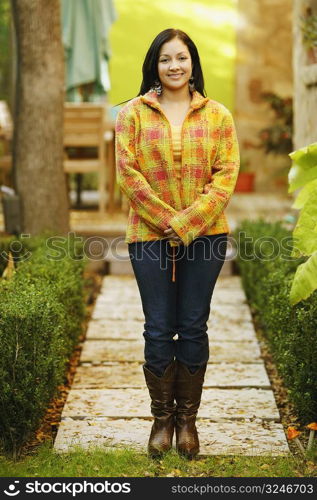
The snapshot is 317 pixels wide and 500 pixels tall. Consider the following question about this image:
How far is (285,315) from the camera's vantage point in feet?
14.8

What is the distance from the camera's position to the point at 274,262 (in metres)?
5.67

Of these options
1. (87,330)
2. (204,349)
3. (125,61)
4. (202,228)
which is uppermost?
(125,61)

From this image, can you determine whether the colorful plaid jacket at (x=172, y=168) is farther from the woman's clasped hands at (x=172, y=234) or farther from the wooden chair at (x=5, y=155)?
the wooden chair at (x=5, y=155)

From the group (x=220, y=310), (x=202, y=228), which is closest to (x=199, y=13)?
(x=220, y=310)

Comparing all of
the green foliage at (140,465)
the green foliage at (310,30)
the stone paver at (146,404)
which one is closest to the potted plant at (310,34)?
the green foliage at (310,30)

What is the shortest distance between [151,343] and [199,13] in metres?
9.48

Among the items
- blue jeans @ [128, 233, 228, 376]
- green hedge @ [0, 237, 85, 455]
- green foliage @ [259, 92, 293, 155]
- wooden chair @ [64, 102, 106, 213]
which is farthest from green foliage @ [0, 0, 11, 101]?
blue jeans @ [128, 233, 228, 376]

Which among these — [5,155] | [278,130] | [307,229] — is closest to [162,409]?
[307,229]

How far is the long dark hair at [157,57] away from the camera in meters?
3.90

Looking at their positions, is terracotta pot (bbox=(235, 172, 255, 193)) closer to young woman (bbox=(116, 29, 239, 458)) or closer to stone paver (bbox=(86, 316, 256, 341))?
stone paver (bbox=(86, 316, 256, 341))

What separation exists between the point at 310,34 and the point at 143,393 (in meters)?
2.84

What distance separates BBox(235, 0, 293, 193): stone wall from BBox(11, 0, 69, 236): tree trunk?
5.69m

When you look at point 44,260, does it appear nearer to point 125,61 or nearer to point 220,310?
point 220,310

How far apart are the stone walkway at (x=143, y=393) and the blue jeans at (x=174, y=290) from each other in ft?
1.69
